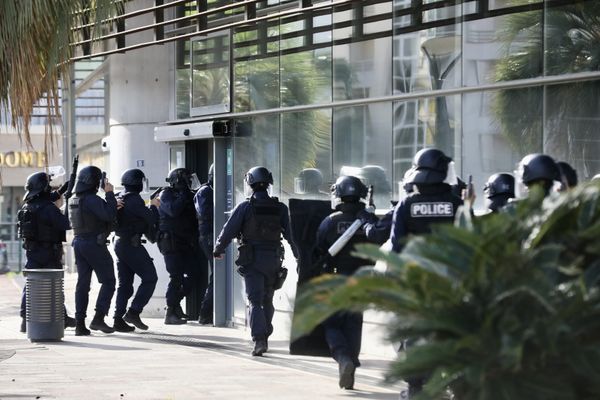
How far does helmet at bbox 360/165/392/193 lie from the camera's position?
39.5 feet

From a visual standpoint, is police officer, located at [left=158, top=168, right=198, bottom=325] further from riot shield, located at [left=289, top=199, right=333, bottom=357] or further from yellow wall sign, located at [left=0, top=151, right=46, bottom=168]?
yellow wall sign, located at [left=0, top=151, right=46, bottom=168]

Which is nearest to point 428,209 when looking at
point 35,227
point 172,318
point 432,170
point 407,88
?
point 432,170

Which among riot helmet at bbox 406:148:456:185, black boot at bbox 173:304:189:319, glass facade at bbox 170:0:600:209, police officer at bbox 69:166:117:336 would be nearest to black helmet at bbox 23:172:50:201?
police officer at bbox 69:166:117:336

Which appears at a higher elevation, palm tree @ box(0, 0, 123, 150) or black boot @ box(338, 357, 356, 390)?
palm tree @ box(0, 0, 123, 150)

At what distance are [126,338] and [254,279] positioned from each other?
2.47 m

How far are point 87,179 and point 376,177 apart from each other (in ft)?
12.0

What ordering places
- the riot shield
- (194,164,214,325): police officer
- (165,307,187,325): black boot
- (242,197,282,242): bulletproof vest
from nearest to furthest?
1. the riot shield
2. (242,197,282,242): bulletproof vest
3. (194,164,214,325): police officer
4. (165,307,187,325): black boot

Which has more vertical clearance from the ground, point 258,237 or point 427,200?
point 427,200

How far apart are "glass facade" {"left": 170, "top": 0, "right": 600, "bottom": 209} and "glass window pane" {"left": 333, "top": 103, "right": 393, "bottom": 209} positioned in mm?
13

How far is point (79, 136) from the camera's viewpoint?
3850cm

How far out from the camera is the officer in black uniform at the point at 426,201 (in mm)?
8461

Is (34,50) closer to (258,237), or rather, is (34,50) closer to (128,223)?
(258,237)

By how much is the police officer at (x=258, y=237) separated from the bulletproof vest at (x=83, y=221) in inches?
97.9

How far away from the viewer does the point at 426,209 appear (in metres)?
8.47
